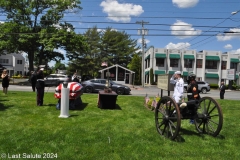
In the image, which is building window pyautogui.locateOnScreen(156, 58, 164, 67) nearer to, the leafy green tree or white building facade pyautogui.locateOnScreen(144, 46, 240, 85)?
white building facade pyautogui.locateOnScreen(144, 46, 240, 85)

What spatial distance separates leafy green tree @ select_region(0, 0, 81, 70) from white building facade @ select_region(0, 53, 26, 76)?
32488 millimetres

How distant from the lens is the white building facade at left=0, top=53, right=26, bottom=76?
64750 mm

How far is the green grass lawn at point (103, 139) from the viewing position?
4.75 m

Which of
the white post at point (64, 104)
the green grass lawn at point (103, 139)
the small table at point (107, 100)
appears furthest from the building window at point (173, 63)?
the white post at point (64, 104)

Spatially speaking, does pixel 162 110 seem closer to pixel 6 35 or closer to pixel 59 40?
pixel 59 40

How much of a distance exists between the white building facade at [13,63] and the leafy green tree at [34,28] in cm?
3249

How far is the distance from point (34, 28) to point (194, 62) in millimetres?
30705

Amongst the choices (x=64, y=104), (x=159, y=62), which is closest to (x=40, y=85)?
(x=64, y=104)

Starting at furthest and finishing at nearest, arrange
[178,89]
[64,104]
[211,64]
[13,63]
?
[13,63], [211,64], [64,104], [178,89]

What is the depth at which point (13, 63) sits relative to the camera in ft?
220

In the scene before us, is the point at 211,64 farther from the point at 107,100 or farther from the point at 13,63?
the point at 13,63

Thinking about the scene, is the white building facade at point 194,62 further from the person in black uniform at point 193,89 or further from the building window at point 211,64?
the person in black uniform at point 193,89

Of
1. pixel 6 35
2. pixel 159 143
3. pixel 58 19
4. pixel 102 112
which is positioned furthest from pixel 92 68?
pixel 159 143

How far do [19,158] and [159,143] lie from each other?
9.84 feet
